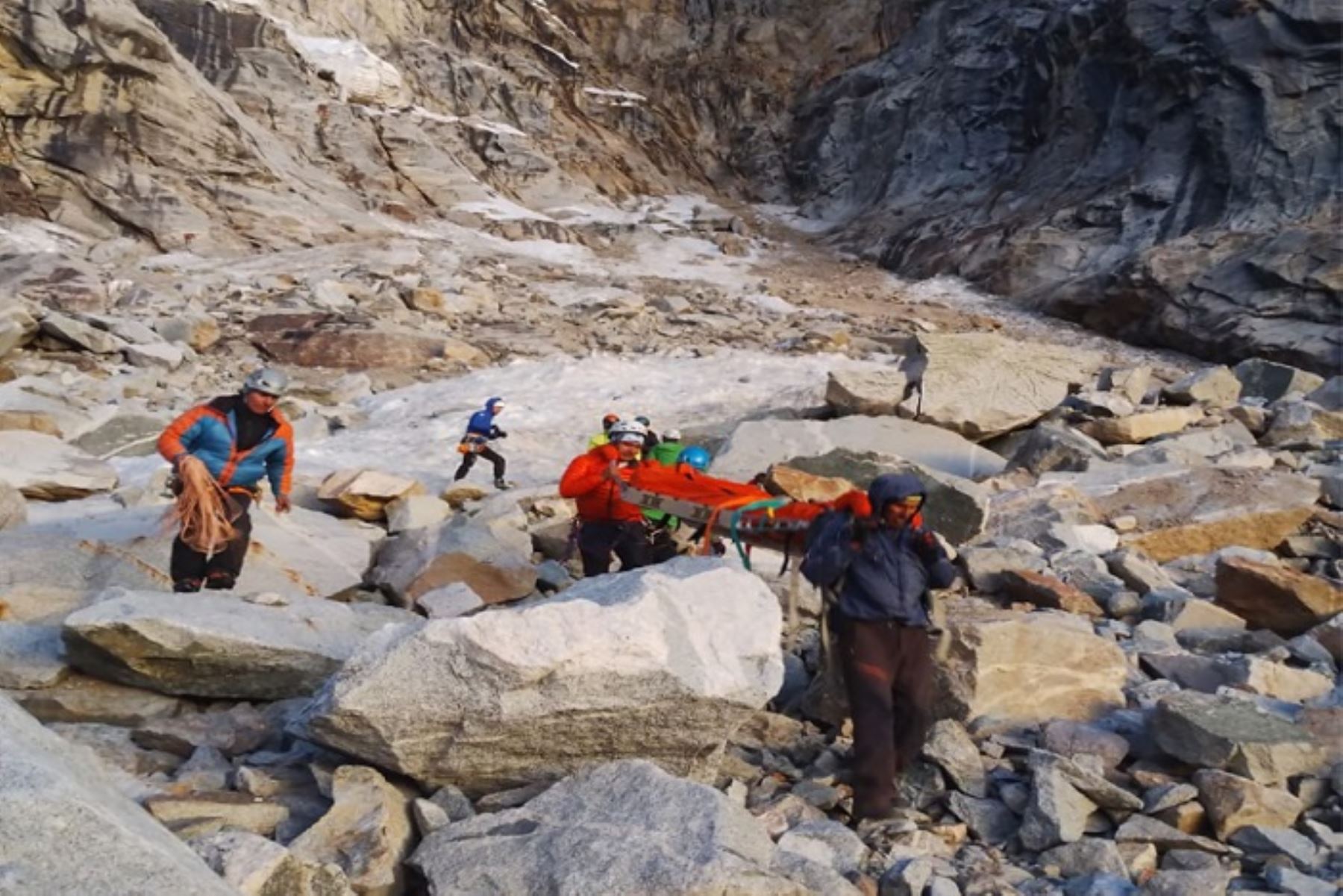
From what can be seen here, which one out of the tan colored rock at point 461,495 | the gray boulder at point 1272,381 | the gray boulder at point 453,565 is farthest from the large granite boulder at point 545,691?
the gray boulder at point 1272,381

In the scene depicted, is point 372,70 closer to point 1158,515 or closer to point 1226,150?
point 1226,150

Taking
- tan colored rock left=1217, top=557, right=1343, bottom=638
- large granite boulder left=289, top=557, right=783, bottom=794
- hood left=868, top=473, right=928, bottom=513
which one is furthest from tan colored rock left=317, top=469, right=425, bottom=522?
tan colored rock left=1217, top=557, right=1343, bottom=638

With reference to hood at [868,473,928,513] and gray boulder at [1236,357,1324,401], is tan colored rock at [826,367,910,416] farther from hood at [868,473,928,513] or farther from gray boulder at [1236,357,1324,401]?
hood at [868,473,928,513]

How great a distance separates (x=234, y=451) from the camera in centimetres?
568

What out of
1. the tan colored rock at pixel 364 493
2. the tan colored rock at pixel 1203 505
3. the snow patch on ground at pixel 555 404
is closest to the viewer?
the tan colored rock at pixel 1203 505

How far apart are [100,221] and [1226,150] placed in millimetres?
28451

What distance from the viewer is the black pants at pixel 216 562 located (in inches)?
221

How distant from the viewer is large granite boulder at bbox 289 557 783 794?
3400 mm

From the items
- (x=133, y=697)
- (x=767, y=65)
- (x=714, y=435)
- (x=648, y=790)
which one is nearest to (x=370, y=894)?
(x=648, y=790)

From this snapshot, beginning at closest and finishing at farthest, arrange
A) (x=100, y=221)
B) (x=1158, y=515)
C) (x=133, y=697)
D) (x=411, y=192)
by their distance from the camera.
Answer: (x=133, y=697), (x=1158, y=515), (x=100, y=221), (x=411, y=192)

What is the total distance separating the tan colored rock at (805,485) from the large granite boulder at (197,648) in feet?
13.1

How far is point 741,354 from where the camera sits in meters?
17.5

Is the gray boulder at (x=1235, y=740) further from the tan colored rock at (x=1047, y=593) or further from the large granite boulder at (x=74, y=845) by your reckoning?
the large granite boulder at (x=74, y=845)

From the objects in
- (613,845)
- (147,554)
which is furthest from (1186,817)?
(147,554)
